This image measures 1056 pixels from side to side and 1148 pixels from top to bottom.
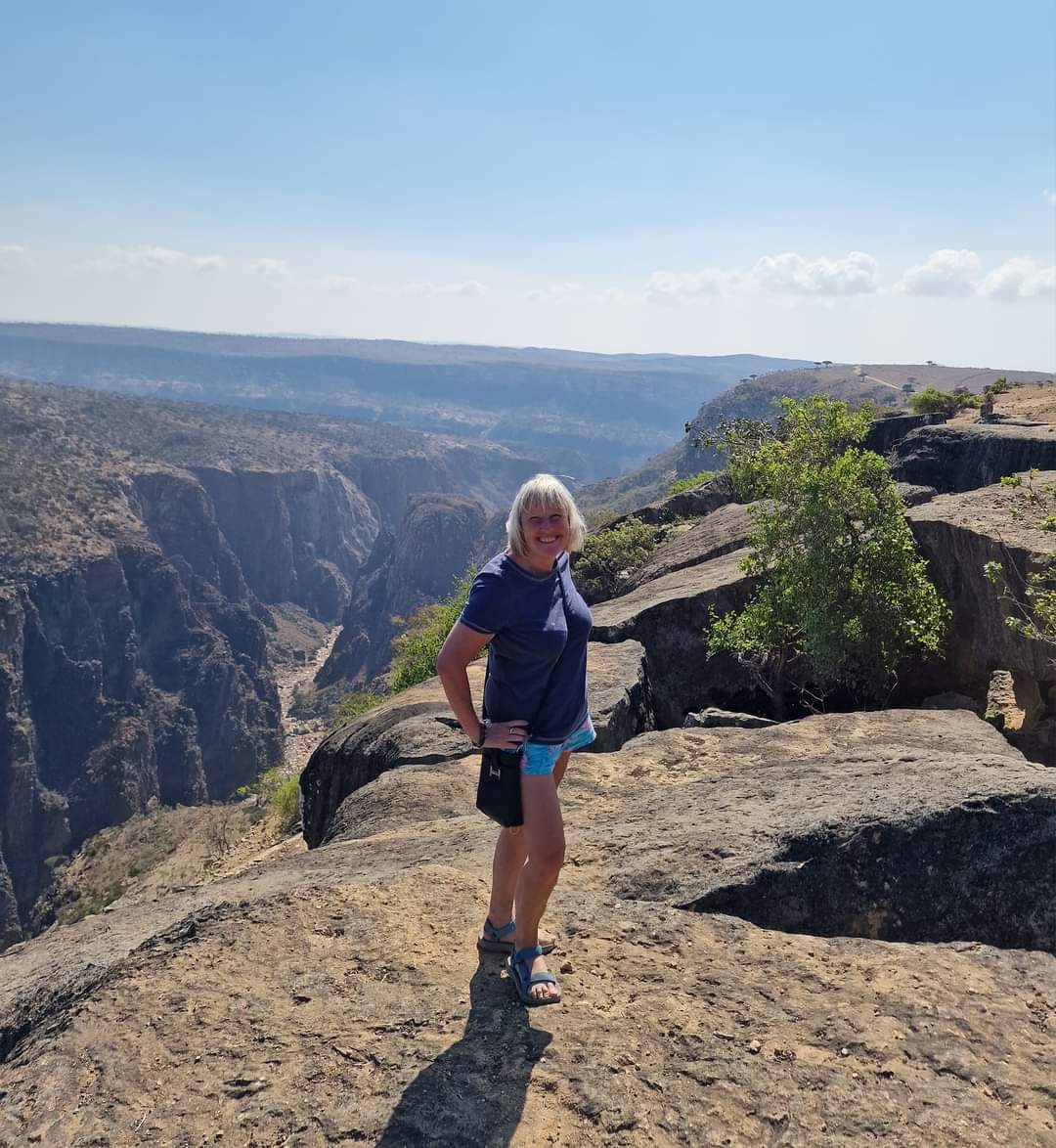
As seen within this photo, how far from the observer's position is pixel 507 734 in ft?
13.9

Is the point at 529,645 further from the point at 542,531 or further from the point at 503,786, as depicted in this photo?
the point at 503,786

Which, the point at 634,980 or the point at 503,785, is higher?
the point at 503,785

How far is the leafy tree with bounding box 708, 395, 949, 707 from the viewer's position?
1066cm

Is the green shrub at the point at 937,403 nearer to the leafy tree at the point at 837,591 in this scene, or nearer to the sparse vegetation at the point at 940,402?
the sparse vegetation at the point at 940,402

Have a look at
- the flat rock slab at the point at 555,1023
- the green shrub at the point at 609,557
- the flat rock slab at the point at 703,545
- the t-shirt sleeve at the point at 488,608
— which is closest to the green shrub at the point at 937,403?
the green shrub at the point at 609,557

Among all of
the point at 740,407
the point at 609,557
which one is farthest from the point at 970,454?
the point at 740,407

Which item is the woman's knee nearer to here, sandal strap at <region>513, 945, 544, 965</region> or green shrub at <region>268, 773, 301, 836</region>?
sandal strap at <region>513, 945, 544, 965</region>

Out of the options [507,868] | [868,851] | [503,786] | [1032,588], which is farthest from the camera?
[1032,588]

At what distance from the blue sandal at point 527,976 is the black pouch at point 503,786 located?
66cm

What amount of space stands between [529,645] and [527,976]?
1.66 metres

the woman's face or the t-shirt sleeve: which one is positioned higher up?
the woman's face

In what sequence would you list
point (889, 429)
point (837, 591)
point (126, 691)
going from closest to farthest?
point (837, 591)
point (889, 429)
point (126, 691)

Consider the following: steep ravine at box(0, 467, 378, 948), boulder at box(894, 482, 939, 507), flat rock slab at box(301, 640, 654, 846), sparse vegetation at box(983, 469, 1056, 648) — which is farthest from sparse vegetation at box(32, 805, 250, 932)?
steep ravine at box(0, 467, 378, 948)

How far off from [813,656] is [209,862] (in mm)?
12023
